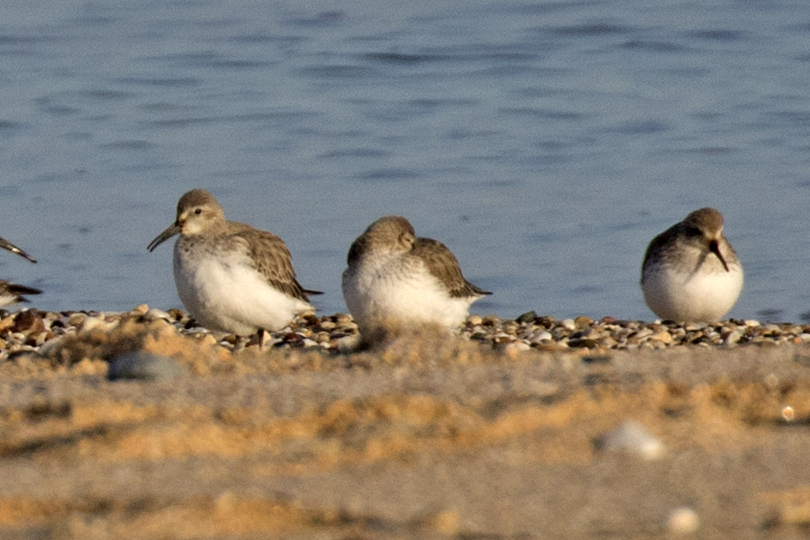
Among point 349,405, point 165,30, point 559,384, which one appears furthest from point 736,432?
point 165,30

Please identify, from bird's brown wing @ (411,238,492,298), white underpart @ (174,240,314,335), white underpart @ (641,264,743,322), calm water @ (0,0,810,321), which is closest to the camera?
white underpart @ (174,240,314,335)

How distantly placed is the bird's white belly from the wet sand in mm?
2097

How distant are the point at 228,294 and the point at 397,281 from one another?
973mm

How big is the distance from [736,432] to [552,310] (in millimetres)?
5946

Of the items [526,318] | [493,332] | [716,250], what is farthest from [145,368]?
[716,250]

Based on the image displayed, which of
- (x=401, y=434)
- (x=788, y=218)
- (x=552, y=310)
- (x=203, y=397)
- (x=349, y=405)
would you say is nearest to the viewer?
(x=401, y=434)

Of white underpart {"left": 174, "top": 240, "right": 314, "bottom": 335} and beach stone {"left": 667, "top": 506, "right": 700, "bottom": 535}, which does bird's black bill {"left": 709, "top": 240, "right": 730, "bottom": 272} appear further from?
beach stone {"left": 667, "top": 506, "right": 700, "bottom": 535}

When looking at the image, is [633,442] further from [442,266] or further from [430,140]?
[430,140]

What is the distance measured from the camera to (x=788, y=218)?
12211mm

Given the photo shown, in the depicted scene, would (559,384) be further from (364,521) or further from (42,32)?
(42,32)

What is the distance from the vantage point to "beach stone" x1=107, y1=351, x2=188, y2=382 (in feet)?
18.4

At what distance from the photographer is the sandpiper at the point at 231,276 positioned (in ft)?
27.3

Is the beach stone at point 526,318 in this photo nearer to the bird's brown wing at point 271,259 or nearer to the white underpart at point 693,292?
the white underpart at point 693,292

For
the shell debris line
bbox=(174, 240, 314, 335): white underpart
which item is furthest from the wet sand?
bbox=(174, 240, 314, 335): white underpart
